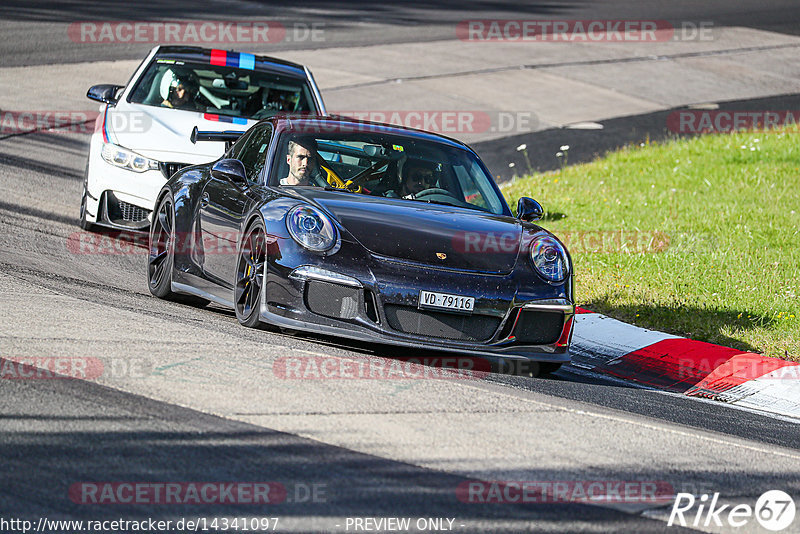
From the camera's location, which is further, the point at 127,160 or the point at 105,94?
the point at 105,94

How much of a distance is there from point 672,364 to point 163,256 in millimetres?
3608

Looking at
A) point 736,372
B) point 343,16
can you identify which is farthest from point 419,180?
point 343,16

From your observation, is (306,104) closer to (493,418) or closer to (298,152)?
(298,152)

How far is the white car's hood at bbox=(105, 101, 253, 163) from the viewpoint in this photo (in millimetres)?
9961

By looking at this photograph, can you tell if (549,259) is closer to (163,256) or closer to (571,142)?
(163,256)

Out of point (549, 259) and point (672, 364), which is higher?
point (549, 259)

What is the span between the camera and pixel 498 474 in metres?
4.54

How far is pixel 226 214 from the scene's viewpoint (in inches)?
295

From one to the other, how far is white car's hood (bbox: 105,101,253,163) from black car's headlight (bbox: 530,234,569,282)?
3845 millimetres

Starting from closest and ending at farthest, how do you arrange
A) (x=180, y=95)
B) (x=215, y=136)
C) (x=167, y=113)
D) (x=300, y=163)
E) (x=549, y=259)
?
(x=549, y=259)
(x=300, y=163)
(x=215, y=136)
(x=167, y=113)
(x=180, y=95)

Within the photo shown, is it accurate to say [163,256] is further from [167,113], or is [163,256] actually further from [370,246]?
[167,113]

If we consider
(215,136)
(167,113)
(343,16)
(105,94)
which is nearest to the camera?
(215,136)

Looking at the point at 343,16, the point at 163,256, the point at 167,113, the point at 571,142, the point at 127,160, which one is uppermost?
the point at 167,113

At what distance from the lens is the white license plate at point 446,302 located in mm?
6391
